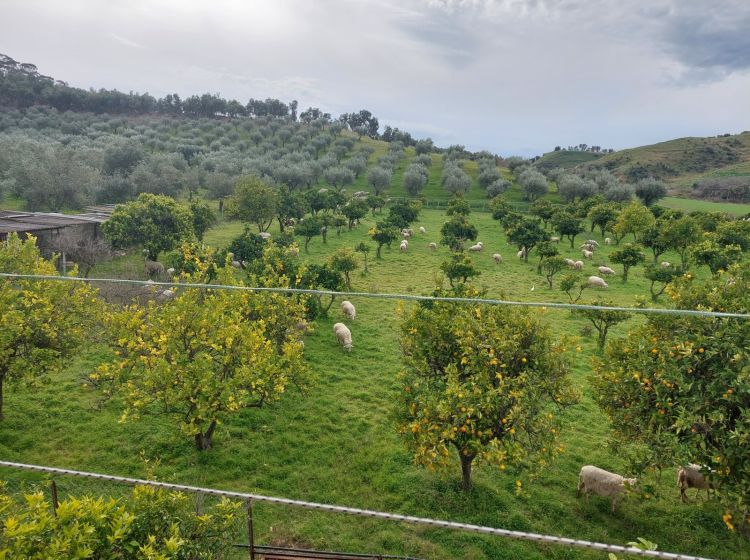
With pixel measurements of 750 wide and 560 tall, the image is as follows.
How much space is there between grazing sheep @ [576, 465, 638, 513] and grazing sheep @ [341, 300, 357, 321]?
17.3 meters

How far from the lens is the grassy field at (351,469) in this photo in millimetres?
12438

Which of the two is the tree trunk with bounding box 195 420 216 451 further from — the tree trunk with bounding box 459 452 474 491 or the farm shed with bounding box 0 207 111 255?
the farm shed with bounding box 0 207 111 255

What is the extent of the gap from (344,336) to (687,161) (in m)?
157

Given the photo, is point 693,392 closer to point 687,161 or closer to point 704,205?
point 704,205

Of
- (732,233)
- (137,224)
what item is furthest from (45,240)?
(732,233)

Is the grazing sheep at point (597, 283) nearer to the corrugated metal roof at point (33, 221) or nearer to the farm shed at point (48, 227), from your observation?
the farm shed at point (48, 227)

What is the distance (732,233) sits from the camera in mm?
45719

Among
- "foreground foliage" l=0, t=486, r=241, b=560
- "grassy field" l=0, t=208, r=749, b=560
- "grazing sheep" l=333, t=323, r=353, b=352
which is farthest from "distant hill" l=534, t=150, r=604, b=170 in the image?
"foreground foliage" l=0, t=486, r=241, b=560

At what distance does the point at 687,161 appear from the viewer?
140 m

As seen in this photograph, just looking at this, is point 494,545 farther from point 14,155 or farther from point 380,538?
point 14,155

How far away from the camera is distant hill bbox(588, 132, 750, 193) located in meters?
126

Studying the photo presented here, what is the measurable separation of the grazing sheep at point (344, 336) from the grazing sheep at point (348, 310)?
9.80 ft

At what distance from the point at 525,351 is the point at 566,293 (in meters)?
25.0

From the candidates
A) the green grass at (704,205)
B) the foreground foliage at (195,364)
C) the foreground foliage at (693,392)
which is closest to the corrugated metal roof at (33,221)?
the foreground foliage at (195,364)
